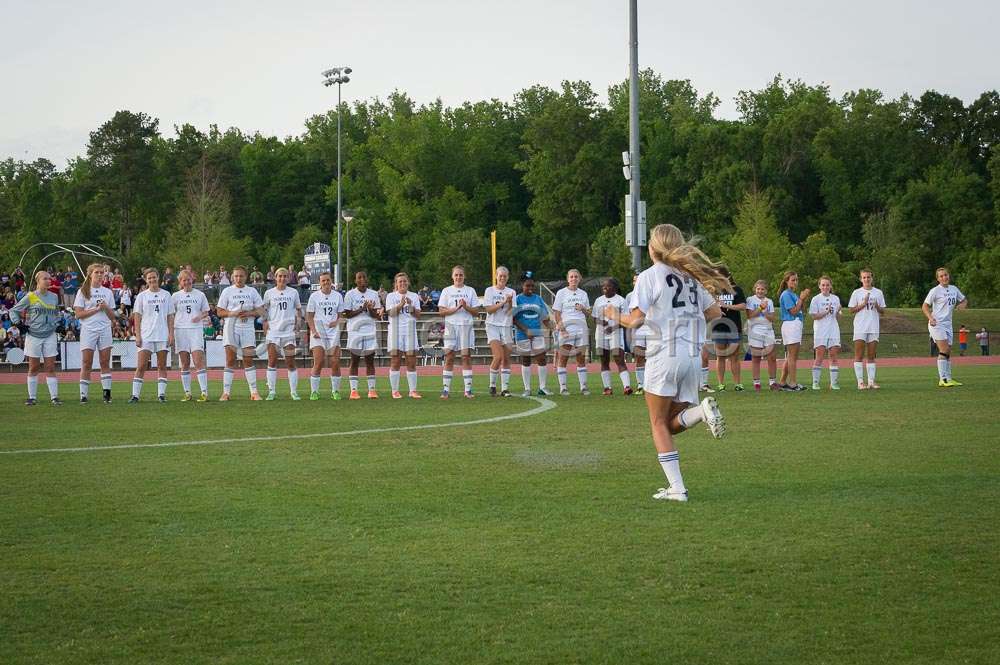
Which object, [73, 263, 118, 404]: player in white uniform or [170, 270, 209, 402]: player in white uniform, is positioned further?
[170, 270, 209, 402]: player in white uniform

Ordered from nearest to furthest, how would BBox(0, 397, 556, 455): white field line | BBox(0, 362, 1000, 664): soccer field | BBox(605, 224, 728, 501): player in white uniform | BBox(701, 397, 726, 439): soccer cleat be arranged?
BBox(0, 362, 1000, 664): soccer field < BBox(701, 397, 726, 439): soccer cleat < BBox(605, 224, 728, 501): player in white uniform < BBox(0, 397, 556, 455): white field line

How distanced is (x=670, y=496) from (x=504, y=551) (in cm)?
210

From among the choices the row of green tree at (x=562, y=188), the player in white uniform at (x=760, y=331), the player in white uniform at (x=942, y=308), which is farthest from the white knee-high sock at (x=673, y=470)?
the row of green tree at (x=562, y=188)

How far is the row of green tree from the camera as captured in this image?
247 ft

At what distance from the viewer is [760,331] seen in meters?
21.8

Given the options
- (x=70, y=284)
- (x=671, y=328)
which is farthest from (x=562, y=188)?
(x=671, y=328)

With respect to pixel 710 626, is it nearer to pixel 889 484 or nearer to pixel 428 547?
pixel 428 547

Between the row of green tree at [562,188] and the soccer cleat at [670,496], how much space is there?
59.5m

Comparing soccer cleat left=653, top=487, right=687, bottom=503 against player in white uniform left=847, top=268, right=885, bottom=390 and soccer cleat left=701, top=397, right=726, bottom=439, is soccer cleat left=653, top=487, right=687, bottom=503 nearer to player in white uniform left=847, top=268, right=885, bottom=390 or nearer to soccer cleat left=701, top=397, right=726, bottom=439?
soccer cleat left=701, top=397, right=726, bottom=439

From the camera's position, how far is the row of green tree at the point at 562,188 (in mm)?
75188

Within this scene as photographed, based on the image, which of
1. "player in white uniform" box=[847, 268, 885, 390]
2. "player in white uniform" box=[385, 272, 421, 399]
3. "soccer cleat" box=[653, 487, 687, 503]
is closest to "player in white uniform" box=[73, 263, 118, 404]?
"player in white uniform" box=[385, 272, 421, 399]

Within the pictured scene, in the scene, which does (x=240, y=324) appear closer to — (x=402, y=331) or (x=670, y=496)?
(x=402, y=331)

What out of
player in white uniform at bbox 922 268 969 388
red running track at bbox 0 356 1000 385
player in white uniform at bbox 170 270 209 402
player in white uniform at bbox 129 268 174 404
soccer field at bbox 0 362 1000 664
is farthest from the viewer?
red running track at bbox 0 356 1000 385

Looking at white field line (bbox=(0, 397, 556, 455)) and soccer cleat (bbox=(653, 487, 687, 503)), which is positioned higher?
white field line (bbox=(0, 397, 556, 455))
